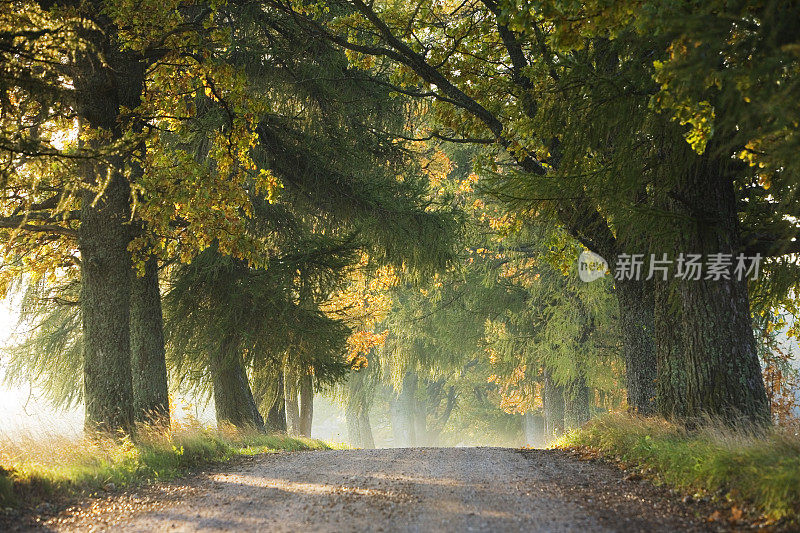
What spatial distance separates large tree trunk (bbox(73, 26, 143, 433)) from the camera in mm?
9000

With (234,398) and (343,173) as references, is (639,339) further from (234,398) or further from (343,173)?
(234,398)

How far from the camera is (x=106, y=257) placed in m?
9.32

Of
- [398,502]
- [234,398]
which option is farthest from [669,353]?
[234,398]

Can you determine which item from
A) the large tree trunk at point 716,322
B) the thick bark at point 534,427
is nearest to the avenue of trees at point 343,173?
the large tree trunk at point 716,322

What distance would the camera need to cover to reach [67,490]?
21.2 feet

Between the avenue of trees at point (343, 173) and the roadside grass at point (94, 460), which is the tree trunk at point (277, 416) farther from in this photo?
the roadside grass at point (94, 460)

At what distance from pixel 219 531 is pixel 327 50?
888 cm

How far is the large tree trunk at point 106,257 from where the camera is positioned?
9.00 meters

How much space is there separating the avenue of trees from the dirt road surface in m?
2.12

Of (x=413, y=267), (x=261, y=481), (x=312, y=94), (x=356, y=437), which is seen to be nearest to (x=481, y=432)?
(x=356, y=437)

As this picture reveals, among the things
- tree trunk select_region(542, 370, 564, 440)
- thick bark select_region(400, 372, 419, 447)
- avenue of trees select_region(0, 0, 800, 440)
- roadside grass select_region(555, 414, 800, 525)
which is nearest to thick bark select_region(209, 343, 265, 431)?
avenue of trees select_region(0, 0, 800, 440)

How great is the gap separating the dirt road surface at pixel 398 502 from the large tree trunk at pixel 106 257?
1998 millimetres

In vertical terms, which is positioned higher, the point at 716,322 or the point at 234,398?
the point at 716,322

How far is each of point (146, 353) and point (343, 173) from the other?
4877mm
